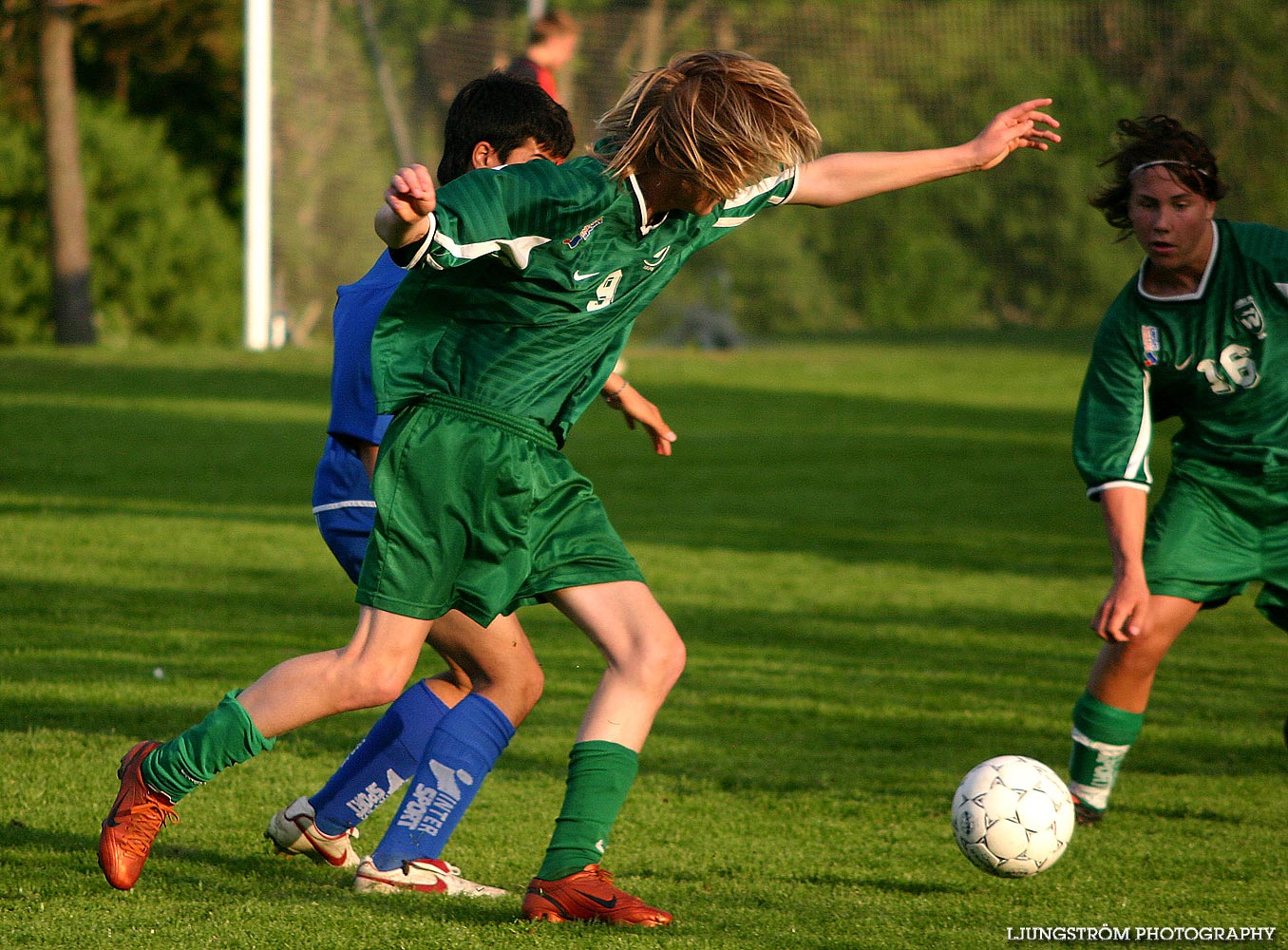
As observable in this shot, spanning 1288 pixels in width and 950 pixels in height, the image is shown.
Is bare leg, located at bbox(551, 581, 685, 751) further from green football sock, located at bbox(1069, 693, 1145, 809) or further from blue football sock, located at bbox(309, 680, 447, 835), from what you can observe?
green football sock, located at bbox(1069, 693, 1145, 809)

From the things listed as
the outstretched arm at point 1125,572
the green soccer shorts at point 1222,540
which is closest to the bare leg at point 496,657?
the outstretched arm at point 1125,572

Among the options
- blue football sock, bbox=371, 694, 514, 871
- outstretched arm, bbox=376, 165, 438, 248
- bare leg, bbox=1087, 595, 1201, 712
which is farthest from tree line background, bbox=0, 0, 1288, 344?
outstretched arm, bbox=376, 165, 438, 248

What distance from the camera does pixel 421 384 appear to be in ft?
10.9

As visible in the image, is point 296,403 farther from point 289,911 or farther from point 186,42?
point 289,911

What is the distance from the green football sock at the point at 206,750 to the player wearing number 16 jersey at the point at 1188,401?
2.35 metres

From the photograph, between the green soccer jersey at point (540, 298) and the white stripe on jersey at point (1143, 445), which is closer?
the green soccer jersey at point (540, 298)

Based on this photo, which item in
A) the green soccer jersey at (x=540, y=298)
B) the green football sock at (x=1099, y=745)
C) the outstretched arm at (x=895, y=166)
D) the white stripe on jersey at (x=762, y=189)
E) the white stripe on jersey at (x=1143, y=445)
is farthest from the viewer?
the green football sock at (x=1099, y=745)

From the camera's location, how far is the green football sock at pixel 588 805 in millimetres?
3268

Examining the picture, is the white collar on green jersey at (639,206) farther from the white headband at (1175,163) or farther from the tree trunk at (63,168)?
the tree trunk at (63,168)

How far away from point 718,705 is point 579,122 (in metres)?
19.8

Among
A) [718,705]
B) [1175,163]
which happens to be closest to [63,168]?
[718,705]

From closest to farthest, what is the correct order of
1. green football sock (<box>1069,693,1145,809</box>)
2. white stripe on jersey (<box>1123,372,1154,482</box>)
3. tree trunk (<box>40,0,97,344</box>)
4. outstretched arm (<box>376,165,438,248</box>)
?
outstretched arm (<box>376,165,438,248</box>), white stripe on jersey (<box>1123,372,1154,482</box>), green football sock (<box>1069,693,1145,809</box>), tree trunk (<box>40,0,97,344</box>)

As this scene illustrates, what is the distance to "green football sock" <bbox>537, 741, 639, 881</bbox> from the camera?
129 inches

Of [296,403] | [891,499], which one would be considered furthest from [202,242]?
[891,499]
